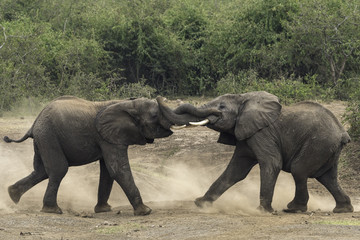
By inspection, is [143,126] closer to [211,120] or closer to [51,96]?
[211,120]

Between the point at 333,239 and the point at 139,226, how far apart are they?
8.67ft

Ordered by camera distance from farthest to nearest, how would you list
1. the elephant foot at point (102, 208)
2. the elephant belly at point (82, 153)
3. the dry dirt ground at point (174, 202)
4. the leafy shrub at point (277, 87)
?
the leafy shrub at point (277, 87) < the elephant foot at point (102, 208) < the elephant belly at point (82, 153) < the dry dirt ground at point (174, 202)

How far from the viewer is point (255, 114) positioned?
11.8m

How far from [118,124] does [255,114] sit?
202 cm

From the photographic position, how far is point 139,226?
33.2 feet

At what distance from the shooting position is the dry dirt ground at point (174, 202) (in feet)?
31.0

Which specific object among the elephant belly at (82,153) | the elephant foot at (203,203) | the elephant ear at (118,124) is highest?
the elephant ear at (118,124)

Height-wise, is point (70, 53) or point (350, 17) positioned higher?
point (350, 17)

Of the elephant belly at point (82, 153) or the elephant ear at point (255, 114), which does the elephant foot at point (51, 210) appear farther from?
the elephant ear at point (255, 114)

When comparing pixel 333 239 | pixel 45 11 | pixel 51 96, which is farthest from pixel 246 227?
pixel 45 11

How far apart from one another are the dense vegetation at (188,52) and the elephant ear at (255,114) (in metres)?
8.68

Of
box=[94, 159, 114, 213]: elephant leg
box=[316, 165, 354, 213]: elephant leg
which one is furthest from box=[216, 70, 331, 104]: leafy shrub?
box=[94, 159, 114, 213]: elephant leg

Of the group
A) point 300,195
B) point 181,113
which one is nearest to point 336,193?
point 300,195

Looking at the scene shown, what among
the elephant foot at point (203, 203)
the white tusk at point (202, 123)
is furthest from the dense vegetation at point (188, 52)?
the white tusk at point (202, 123)
